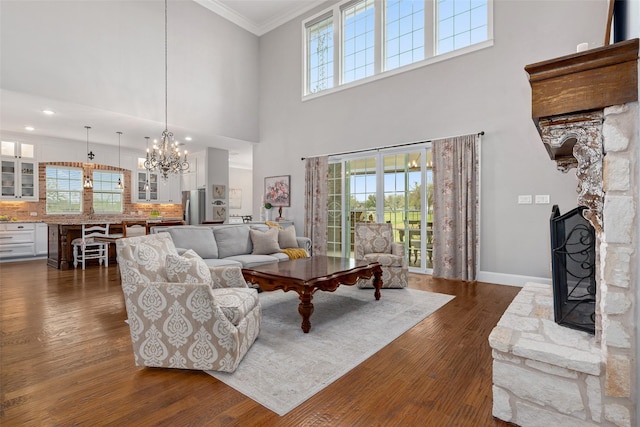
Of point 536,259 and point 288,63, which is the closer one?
point 536,259

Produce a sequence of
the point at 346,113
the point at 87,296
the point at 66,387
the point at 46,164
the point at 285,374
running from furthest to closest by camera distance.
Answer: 1. the point at 46,164
2. the point at 346,113
3. the point at 87,296
4. the point at 285,374
5. the point at 66,387

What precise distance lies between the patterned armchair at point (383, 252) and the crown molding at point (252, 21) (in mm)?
5047

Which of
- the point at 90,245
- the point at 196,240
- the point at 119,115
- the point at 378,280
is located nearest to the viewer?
the point at 378,280

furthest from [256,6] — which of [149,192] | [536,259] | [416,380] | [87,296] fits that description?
[416,380]

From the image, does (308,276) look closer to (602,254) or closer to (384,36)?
(602,254)

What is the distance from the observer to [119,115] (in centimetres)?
567

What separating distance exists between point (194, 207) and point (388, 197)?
520cm

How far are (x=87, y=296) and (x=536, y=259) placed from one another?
5.79 meters

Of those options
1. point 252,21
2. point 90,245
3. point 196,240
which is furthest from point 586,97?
point 252,21

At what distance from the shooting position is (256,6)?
698 cm

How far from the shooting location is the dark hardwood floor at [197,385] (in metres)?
1.64

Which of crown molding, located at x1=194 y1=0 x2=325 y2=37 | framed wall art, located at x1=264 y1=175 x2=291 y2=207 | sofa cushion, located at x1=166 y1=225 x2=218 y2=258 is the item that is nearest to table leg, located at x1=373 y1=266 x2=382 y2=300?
sofa cushion, located at x1=166 y1=225 x2=218 y2=258

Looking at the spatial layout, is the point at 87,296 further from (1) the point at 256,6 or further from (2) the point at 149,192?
(1) the point at 256,6

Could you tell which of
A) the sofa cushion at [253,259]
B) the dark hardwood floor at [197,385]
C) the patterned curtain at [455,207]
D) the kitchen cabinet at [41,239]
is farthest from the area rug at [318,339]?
the kitchen cabinet at [41,239]
